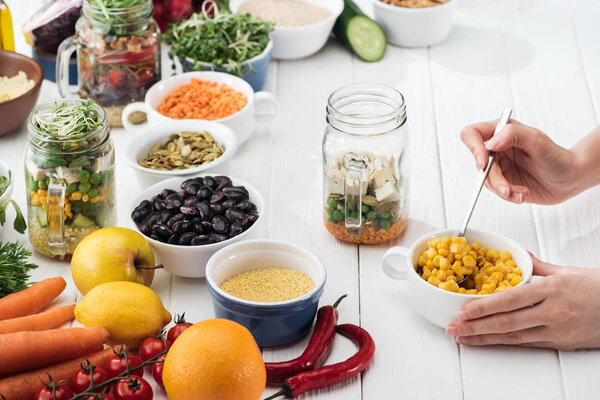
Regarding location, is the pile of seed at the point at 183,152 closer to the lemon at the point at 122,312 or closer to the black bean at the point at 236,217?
A: the black bean at the point at 236,217

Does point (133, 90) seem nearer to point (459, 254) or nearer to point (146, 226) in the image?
point (146, 226)

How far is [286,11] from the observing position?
109 inches

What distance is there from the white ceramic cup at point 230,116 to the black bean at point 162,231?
0.49 meters

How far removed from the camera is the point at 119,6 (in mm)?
2275

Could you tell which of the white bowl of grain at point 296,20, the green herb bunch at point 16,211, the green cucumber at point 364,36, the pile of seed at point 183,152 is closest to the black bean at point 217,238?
the pile of seed at point 183,152

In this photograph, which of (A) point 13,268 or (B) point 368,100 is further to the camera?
(B) point 368,100

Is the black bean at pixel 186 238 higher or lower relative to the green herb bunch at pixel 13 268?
higher

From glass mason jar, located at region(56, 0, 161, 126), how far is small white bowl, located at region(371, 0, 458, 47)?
82cm

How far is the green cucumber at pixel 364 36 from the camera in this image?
2.74 meters

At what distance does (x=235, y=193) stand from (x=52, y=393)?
2.01 ft

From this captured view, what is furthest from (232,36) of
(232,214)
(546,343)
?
(546,343)

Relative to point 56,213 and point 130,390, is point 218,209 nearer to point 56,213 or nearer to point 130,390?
point 56,213

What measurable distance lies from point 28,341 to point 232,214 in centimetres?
50

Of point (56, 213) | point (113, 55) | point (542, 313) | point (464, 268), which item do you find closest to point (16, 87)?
point (113, 55)
